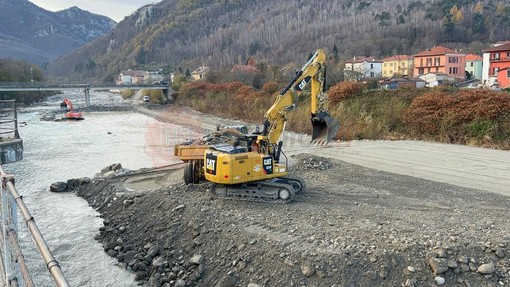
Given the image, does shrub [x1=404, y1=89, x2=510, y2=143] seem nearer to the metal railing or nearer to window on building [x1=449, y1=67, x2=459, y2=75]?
the metal railing

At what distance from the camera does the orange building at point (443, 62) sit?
206 ft

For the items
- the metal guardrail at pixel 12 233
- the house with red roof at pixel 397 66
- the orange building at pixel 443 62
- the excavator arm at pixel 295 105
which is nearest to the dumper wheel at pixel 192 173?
the excavator arm at pixel 295 105

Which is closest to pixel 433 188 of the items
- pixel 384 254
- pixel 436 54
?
pixel 384 254

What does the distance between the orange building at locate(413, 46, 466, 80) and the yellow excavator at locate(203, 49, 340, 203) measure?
5425 centimetres

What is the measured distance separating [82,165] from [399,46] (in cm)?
8917

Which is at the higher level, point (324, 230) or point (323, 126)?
point (323, 126)

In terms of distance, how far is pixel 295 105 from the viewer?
13.8 m

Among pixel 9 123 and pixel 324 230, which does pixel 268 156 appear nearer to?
pixel 324 230

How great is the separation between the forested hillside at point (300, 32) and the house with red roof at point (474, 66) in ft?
69.2

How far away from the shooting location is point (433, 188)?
46.8 ft

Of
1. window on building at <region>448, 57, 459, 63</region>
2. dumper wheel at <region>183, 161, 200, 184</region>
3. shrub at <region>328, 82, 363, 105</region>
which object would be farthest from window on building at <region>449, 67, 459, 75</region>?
dumper wheel at <region>183, 161, 200, 184</region>

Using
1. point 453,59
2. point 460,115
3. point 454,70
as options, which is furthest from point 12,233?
point 454,70

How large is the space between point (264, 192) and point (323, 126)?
3.02 m

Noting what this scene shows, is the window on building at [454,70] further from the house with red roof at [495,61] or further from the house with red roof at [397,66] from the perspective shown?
the house with red roof at [495,61]
